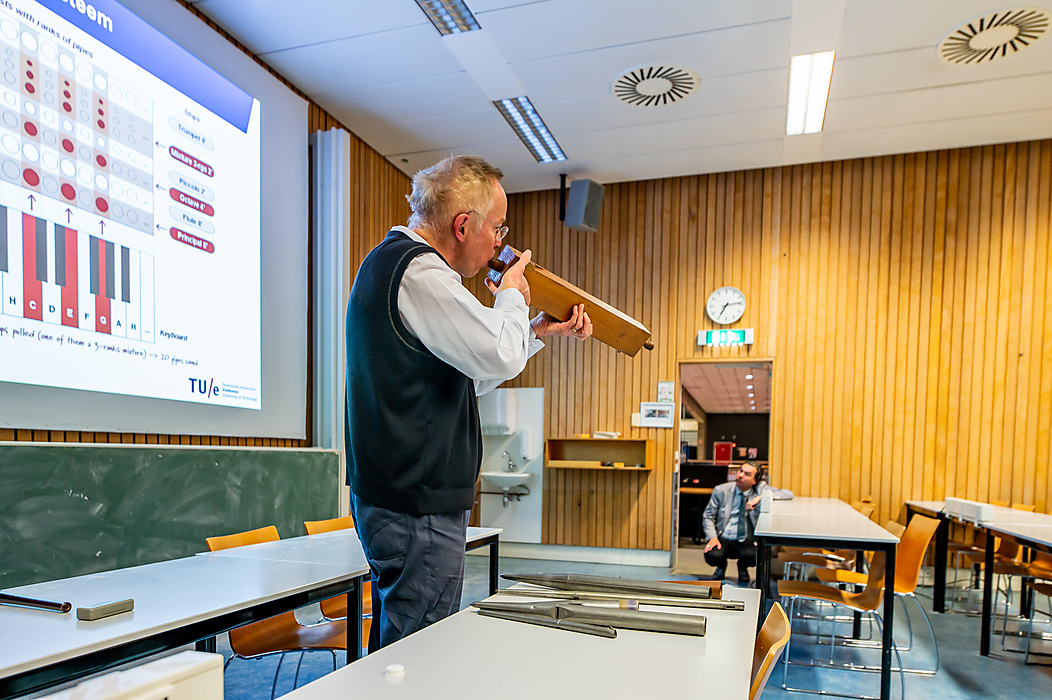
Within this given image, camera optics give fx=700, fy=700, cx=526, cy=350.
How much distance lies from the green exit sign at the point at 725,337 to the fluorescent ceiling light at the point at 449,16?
415 cm

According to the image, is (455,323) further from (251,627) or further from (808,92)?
(808,92)

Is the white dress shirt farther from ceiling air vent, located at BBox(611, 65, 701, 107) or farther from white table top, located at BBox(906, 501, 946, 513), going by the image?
white table top, located at BBox(906, 501, 946, 513)

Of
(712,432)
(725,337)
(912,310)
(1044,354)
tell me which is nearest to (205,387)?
(725,337)

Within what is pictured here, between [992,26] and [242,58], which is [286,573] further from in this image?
[992,26]

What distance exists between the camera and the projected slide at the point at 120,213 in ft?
10.3

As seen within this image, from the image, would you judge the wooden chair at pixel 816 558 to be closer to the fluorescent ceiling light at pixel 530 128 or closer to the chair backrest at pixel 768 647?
the chair backrest at pixel 768 647

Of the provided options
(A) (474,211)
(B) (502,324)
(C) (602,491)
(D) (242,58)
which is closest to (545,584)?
(B) (502,324)

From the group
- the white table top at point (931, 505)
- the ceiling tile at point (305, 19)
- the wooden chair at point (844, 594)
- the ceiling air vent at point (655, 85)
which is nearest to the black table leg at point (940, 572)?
the white table top at point (931, 505)

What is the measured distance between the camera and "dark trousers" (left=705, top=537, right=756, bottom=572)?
581 cm

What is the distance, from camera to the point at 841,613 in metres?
5.59

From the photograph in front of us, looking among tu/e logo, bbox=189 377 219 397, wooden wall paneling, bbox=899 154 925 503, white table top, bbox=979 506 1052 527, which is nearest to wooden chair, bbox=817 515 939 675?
white table top, bbox=979 506 1052 527

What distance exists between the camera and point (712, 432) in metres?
11.9

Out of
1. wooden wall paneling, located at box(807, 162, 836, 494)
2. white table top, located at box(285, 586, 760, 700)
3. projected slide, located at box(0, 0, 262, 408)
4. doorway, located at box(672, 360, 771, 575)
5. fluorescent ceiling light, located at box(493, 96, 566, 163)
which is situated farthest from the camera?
doorway, located at box(672, 360, 771, 575)

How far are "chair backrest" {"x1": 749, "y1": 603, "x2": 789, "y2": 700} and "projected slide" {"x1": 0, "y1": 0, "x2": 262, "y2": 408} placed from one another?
3.18m
